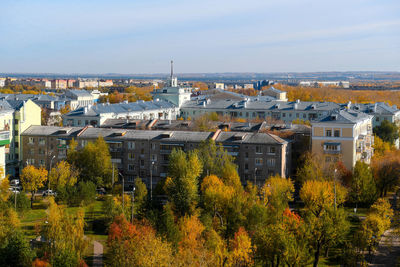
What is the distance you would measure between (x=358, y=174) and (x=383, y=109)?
32.0 metres

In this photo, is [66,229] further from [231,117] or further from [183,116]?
[183,116]

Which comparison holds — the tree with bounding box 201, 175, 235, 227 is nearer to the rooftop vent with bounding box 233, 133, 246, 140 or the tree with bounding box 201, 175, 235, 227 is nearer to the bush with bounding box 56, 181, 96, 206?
the bush with bounding box 56, 181, 96, 206

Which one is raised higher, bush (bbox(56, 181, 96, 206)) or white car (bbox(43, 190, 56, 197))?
bush (bbox(56, 181, 96, 206))

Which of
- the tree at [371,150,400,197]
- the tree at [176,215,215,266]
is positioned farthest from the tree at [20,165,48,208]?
the tree at [371,150,400,197]

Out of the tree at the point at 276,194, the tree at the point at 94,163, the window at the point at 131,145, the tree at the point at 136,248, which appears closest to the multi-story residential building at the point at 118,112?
the window at the point at 131,145

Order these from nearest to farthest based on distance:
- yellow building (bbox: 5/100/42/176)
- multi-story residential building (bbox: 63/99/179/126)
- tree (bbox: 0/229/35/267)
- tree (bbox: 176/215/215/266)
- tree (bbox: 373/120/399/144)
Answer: tree (bbox: 176/215/215/266) → tree (bbox: 0/229/35/267) → yellow building (bbox: 5/100/42/176) → tree (bbox: 373/120/399/144) → multi-story residential building (bbox: 63/99/179/126)

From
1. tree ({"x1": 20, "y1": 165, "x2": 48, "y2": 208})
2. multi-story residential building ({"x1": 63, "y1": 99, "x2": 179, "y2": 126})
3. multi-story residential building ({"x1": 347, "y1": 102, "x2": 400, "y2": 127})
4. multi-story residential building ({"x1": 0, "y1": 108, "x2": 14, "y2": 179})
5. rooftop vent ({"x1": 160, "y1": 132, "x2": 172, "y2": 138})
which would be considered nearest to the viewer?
tree ({"x1": 20, "y1": 165, "x2": 48, "y2": 208})

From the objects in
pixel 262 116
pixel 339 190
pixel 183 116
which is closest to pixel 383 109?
pixel 262 116

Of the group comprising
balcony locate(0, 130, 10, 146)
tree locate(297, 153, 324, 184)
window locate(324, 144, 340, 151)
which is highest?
balcony locate(0, 130, 10, 146)

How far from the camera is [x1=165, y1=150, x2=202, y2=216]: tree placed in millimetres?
37719

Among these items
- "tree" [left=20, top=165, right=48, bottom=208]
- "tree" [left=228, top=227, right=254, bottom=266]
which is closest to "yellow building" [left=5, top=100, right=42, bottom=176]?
"tree" [left=20, top=165, right=48, bottom=208]

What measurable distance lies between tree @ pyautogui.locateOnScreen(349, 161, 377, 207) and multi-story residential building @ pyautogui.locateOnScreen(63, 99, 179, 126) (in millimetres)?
32551

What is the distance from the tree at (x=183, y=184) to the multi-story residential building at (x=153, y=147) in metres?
9.50

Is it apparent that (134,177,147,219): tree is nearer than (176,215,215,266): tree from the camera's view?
No
